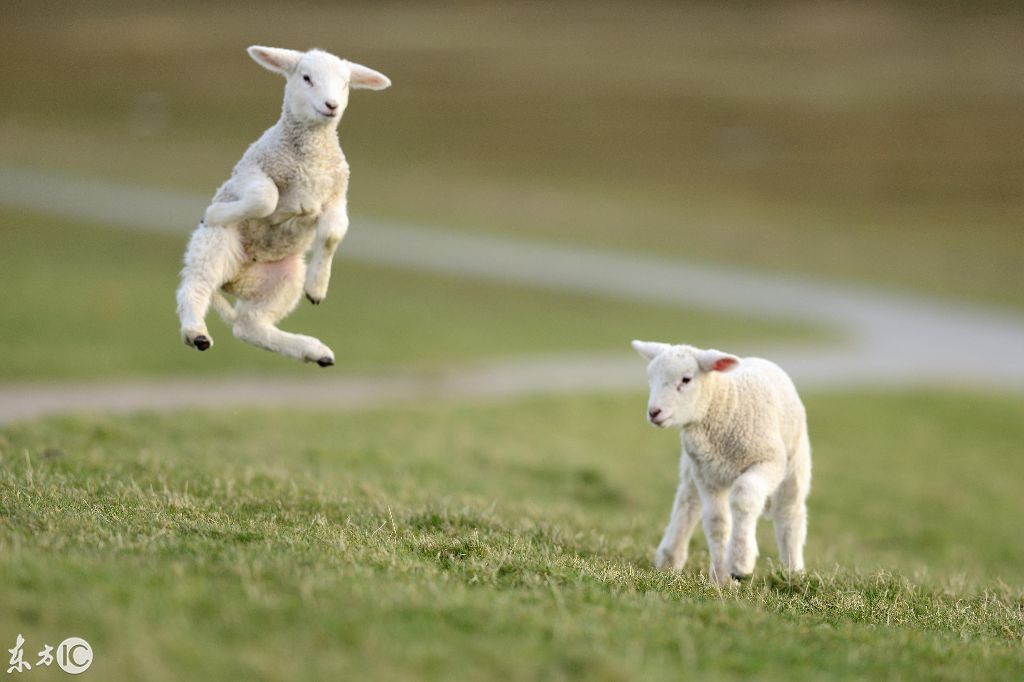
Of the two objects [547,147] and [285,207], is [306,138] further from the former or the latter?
[547,147]

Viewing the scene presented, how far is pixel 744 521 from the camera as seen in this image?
679 centimetres

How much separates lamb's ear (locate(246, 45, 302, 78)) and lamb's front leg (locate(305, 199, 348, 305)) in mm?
791

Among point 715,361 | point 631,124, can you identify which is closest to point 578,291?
point 715,361

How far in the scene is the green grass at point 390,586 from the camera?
467 centimetres

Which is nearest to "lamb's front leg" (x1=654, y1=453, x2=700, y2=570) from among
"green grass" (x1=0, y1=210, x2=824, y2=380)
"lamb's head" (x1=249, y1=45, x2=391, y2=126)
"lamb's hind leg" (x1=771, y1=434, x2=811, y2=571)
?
"lamb's hind leg" (x1=771, y1=434, x2=811, y2=571)

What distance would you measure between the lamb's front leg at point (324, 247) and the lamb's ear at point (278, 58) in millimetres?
791

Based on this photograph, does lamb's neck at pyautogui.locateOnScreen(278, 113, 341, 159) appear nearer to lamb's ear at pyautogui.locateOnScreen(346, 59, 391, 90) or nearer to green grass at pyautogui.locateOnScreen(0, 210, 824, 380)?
lamb's ear at pyautogui.locateOnScreen(346, 59, 391, 90)

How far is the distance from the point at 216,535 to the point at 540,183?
4231 cm

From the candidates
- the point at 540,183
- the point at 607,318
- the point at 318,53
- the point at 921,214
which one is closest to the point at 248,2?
the point at 540,183

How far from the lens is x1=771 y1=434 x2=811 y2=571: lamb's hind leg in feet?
25.6

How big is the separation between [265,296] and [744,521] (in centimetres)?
299
